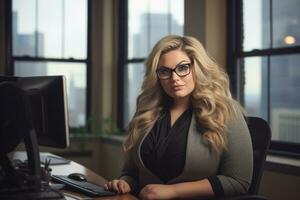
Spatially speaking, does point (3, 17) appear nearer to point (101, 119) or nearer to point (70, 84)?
point (70, 84)

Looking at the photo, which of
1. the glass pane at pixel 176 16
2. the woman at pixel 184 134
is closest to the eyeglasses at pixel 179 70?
the woman at pixel 184 134

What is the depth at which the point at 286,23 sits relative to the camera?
2.66m

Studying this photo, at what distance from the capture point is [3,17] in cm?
415

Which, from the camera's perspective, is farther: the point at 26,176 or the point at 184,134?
the point at 184,134

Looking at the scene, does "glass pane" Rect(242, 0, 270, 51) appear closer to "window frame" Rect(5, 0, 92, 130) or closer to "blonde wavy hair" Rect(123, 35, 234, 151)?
"blonde wavy hair" Rect(123, 35, 234, 151)

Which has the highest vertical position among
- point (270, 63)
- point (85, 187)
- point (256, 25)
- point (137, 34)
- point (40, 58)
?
point (137, 34)

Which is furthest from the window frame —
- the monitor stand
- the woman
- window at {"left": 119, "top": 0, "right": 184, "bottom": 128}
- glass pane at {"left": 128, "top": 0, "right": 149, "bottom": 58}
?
the monitor stand

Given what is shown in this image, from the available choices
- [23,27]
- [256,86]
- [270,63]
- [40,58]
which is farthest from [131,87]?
[270,63]

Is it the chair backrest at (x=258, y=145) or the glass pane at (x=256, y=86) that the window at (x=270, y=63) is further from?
the chair backrest at (x=258, y=145)

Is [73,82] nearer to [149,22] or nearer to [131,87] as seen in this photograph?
[131,87]

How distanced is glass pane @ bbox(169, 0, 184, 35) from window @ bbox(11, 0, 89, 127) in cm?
119

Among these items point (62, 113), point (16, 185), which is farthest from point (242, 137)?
point (16, 185)

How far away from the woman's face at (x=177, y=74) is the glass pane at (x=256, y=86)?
1101 mm

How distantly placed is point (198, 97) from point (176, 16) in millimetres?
1997
